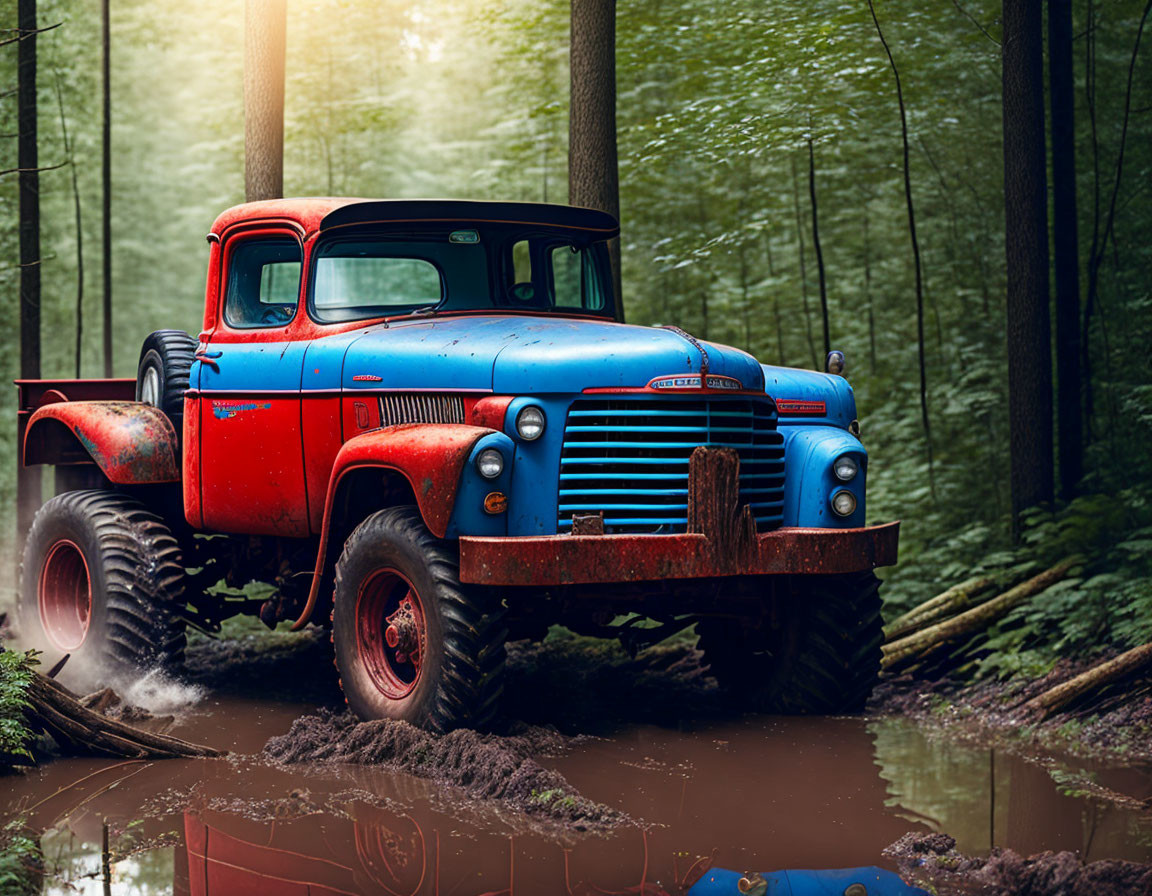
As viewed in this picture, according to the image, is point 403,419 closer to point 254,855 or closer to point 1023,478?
point 254,855

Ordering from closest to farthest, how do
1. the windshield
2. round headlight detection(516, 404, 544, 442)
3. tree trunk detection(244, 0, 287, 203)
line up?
round headlight detection(516, 404, 544, 442) → the windshield → tree trunk detection(244, 0, 287, 203)

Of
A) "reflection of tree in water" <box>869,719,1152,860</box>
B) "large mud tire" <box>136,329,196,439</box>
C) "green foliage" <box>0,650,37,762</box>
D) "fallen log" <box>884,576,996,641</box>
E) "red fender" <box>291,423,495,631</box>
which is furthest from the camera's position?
"fallen log" <box>884,576,996,641</box>

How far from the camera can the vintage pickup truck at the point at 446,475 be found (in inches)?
250

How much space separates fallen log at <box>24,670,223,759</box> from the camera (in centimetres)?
639

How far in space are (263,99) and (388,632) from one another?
21.7 ft

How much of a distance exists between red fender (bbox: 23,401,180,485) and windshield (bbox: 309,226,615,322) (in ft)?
5.29

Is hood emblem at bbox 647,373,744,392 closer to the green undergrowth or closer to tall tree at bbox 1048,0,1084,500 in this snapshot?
the green undergrowth

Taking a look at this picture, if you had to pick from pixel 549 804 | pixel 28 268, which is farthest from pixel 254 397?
pixel 28 268

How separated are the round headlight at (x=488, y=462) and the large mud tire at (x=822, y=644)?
192cm

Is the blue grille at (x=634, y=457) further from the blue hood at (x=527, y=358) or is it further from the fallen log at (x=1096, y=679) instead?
the fallen log at (x=1096, y=679)

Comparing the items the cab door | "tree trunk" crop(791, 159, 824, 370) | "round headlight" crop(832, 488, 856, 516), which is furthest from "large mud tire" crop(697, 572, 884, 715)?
"tree trunk" crop(791, 159, 824, 370)

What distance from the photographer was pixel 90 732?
→ 646 cm

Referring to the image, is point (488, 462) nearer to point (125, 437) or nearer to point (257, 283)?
point (257, 283)

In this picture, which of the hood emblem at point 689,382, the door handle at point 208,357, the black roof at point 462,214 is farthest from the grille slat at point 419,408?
the door handle at point 208,357
